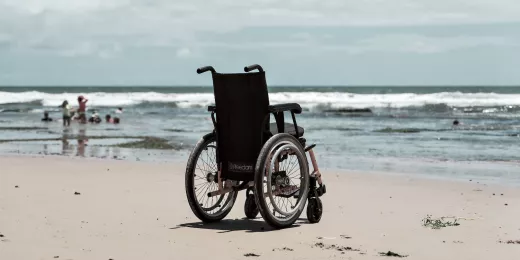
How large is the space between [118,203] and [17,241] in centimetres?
220

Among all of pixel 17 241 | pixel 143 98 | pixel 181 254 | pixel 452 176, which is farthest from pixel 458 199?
pixel 143 98

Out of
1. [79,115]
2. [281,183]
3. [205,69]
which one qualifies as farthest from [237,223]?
[79,115]

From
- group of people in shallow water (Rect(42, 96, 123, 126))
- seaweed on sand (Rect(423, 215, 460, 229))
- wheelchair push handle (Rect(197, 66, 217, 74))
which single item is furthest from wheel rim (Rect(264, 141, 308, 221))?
group of people in shallow water (Rect(42, 96, 123, 126))

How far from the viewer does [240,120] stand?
6598 mm

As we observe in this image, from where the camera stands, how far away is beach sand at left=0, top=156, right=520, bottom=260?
18.2 feet

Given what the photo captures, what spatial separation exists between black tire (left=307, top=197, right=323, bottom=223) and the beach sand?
97mm

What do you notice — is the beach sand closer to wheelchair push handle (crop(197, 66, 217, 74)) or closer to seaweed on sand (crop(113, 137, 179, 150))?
wheelchair push handle (crop(197, 66, 217, 74))

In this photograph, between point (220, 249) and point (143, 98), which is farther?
point (143, 98)

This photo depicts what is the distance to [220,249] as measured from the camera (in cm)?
565

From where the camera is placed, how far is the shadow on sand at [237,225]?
21.7 feet

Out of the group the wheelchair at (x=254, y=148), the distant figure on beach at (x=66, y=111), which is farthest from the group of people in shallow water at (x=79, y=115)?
the wheelchair at (x=254, y=148)

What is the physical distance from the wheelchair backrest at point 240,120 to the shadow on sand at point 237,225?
1.45 feet

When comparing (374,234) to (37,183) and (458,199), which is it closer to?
(458,199)

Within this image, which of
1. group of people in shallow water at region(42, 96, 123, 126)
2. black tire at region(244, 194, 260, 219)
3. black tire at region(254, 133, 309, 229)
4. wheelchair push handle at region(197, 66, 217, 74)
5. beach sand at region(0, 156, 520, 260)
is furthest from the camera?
group of people in shallow water at region(42, 96, 123, 126)
